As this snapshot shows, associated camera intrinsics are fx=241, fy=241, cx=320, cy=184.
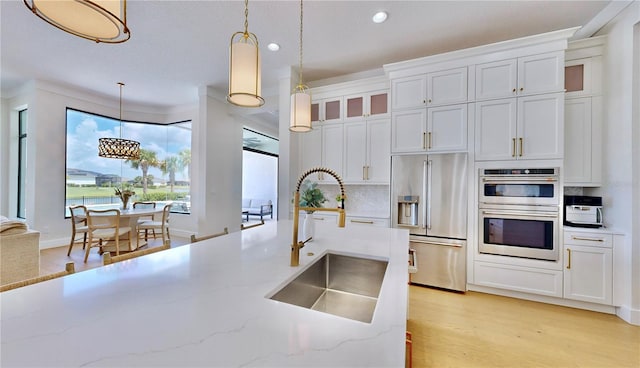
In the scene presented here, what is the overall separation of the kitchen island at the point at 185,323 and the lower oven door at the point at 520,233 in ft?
7.23

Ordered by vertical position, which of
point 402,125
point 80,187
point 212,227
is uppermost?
point 402,125

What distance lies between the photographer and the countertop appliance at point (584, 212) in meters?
2.45

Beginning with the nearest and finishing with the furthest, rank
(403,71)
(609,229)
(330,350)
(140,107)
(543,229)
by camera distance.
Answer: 1. (330,350)
2. (609,229)
3. (543,229)
4. (403,71)
5. (140,107)

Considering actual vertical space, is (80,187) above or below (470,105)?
below

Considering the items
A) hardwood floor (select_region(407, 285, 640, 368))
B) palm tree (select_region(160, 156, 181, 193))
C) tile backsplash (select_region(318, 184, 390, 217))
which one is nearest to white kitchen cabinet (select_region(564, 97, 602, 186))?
hardwood floor (select_region(407, 285, 640, 368))

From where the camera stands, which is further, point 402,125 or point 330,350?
point 402,125

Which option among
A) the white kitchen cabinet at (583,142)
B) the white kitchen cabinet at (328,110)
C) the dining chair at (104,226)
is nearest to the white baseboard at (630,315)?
the white kitchen cabinet at (583,142)

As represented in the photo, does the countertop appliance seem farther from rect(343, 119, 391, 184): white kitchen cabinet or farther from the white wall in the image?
rect(343, 119, 391, 184): white kitchen cabinet

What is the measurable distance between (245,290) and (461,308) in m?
2.50

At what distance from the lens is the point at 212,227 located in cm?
471

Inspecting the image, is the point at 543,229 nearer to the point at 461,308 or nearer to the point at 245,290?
the point at 461,308

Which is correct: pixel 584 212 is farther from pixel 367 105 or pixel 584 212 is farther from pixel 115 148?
pixel 115 148

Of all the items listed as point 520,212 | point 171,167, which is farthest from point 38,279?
point 171,167

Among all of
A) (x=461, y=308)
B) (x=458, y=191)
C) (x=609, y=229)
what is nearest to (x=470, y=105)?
(x=458, y=191)
